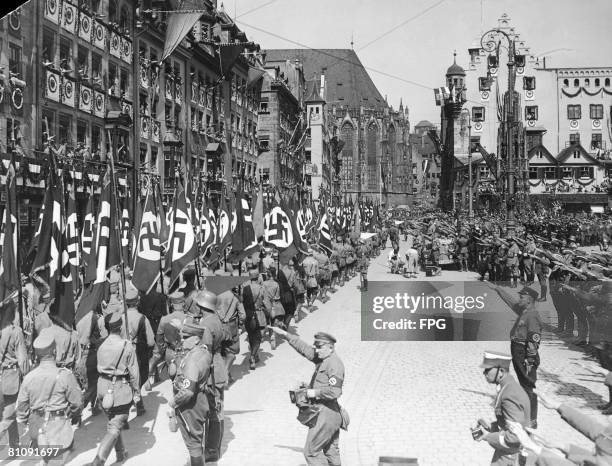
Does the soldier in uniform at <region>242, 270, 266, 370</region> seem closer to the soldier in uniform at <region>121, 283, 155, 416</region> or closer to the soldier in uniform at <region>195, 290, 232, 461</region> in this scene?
the soldier in uniform at <region>121, 283, 155, 416</region>

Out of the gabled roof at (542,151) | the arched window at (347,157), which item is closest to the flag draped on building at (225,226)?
the gabled roof at (542,151)

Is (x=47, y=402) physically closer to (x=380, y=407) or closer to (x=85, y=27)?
(x=380, y=407)

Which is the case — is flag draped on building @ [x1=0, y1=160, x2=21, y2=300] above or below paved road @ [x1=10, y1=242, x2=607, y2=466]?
above

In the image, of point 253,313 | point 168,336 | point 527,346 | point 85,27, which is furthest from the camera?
point 85,27

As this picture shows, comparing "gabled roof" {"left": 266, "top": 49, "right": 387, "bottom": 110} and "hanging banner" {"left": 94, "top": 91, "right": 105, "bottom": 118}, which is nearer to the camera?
"hanging banner" {"left": 94, "top": 91, "right": 105, "bottom": 118}

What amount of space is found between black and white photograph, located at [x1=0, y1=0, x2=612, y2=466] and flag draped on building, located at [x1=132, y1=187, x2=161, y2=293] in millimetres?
38

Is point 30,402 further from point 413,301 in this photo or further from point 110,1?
point 110,1

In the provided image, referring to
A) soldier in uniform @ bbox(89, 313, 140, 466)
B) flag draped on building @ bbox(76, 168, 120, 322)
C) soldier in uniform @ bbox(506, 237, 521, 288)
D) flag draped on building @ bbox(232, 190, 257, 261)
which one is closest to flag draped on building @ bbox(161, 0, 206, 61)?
flag draped on building @ bbox(232, 190, 257, 261)

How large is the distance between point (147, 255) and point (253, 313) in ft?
8.82

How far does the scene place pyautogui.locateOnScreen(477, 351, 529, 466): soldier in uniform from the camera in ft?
18.6

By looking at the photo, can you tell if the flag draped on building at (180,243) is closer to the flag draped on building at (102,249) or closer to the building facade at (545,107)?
the flag draped on building at (102,249)
